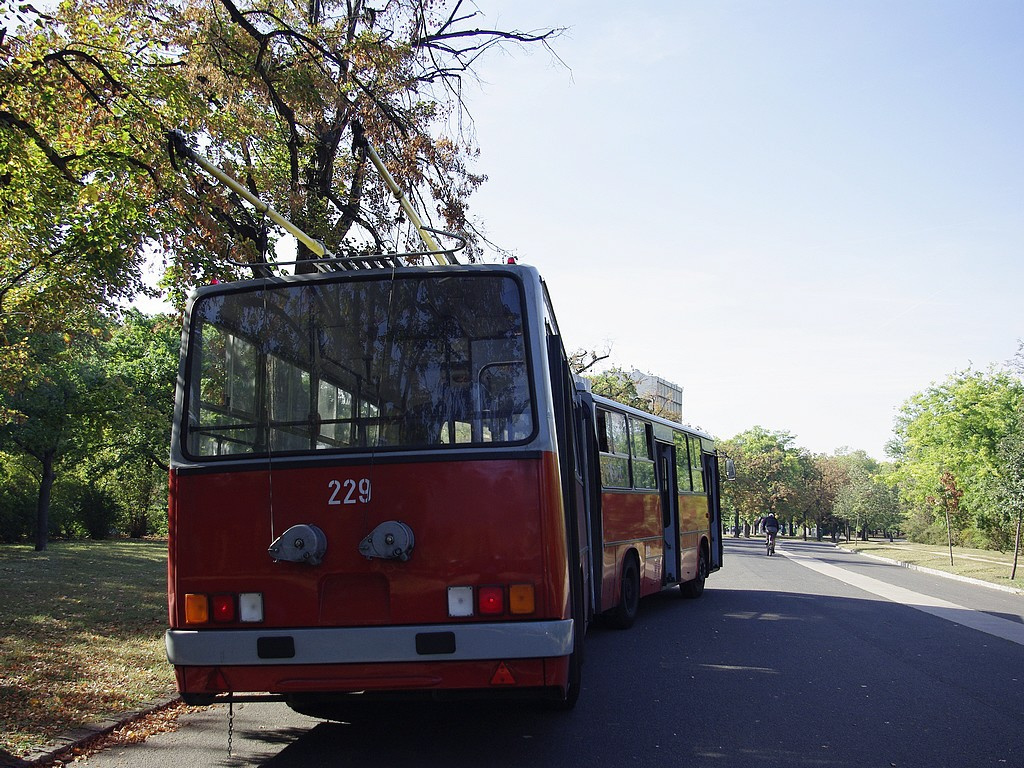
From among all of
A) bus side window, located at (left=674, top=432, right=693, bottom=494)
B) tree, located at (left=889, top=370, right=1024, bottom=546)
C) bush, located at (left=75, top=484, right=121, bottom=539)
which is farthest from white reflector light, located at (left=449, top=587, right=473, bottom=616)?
tree, located at (left=889, top=370, right=1024, bottom=546)

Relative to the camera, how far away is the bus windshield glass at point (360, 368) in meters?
5.71

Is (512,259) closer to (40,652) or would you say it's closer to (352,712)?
(352,712)

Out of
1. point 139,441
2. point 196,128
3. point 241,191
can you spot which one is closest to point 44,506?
point 139,441

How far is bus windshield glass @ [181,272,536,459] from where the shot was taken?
5707 mm

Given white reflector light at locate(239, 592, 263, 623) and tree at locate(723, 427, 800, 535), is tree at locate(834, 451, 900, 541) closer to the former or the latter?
tree at locate(723, 427, 800, 535)

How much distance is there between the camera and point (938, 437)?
189ft

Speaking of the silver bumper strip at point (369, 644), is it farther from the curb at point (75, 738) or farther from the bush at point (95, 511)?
the bush at point (95, 511)

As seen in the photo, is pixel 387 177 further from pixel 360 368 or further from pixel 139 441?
pixel 139 441

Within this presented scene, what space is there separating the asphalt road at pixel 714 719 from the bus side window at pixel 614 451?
205 centimetres

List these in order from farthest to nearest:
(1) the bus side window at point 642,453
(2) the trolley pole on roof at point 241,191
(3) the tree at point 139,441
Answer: (3) the tree at point 139,441 < (1) the bus side window at point 642,453 < (2) the trolley pole on roof at point 241,191

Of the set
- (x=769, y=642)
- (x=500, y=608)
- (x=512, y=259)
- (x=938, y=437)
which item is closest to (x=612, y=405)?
(x=769, y=642)

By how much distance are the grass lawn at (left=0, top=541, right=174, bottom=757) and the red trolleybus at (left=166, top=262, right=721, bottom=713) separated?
1.97m

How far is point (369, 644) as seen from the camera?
5.41 m

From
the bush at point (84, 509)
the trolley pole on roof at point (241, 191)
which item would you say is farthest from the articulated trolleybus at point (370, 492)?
the bush at point (84, 509)
